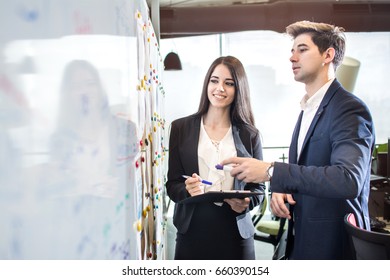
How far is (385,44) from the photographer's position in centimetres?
344

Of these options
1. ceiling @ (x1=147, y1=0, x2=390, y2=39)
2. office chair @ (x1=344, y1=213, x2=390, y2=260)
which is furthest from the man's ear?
ceiling @ (x1=147, y1=0, x2=390, y2=39)

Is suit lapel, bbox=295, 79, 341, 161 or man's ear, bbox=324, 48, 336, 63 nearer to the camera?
suit lapel, bbox=295, 79, 341, 161

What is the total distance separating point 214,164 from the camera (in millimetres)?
1392

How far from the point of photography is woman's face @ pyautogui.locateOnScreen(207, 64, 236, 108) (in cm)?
152

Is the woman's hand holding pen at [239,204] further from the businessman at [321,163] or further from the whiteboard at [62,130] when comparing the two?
the whiteboard at [62,130]

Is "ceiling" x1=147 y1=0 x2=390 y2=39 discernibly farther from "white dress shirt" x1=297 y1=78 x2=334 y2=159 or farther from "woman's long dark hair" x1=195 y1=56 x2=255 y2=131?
"white dress shirt" x1=297 y1=78 x2=334 y2=159

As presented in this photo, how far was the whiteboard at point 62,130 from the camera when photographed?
0.30 meters

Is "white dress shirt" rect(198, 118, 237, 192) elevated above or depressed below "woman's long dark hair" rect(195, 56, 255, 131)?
below

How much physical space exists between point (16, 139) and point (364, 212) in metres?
1.06

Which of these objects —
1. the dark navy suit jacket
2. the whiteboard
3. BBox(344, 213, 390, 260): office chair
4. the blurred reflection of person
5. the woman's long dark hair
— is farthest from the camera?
the woman's long dark hair

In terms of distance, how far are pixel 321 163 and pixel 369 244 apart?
29 cm

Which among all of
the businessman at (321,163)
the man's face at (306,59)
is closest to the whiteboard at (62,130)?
the businessman at (321,163)

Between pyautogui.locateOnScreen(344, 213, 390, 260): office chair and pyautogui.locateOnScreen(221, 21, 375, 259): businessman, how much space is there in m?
0.11
